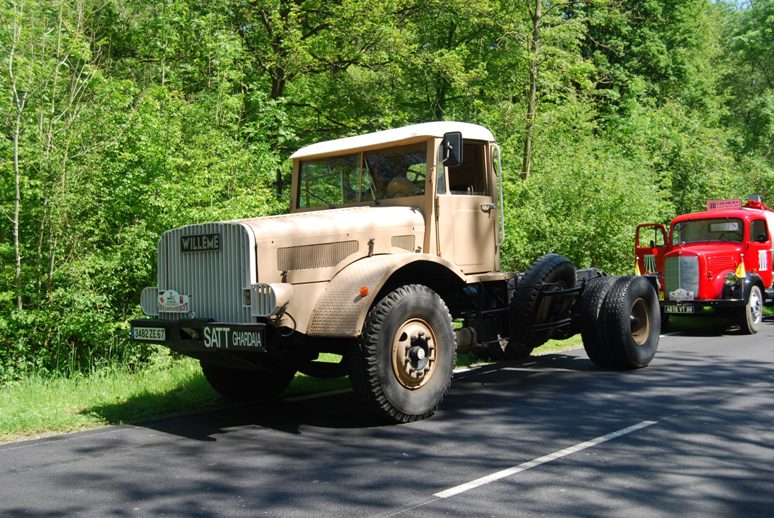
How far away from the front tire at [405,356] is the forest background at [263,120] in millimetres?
5130

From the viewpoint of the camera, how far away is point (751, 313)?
13.9 metres

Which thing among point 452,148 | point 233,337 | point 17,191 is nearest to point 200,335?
point 233,337

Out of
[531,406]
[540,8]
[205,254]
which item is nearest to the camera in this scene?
[205,254]

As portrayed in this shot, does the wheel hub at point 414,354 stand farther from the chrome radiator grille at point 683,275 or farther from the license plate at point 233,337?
the chrome radiator grille at point 683,275

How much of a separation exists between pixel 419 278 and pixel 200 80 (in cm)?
881

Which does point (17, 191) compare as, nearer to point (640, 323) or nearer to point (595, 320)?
point (595, 320)

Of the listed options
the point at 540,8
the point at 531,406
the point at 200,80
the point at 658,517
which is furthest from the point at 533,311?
the point at 540,8

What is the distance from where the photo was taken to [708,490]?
4.57 meters

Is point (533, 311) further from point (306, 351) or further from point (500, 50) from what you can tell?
point (500, 50)

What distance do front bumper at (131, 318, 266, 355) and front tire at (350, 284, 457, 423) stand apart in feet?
2.92

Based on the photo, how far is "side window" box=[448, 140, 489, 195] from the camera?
8.04 m

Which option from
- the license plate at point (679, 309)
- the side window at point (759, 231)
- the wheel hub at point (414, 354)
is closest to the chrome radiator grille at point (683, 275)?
the license plate at point (679, 309)

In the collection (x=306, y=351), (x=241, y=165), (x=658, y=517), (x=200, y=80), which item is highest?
(x=200, y=80)

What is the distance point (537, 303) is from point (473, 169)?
1664mm
